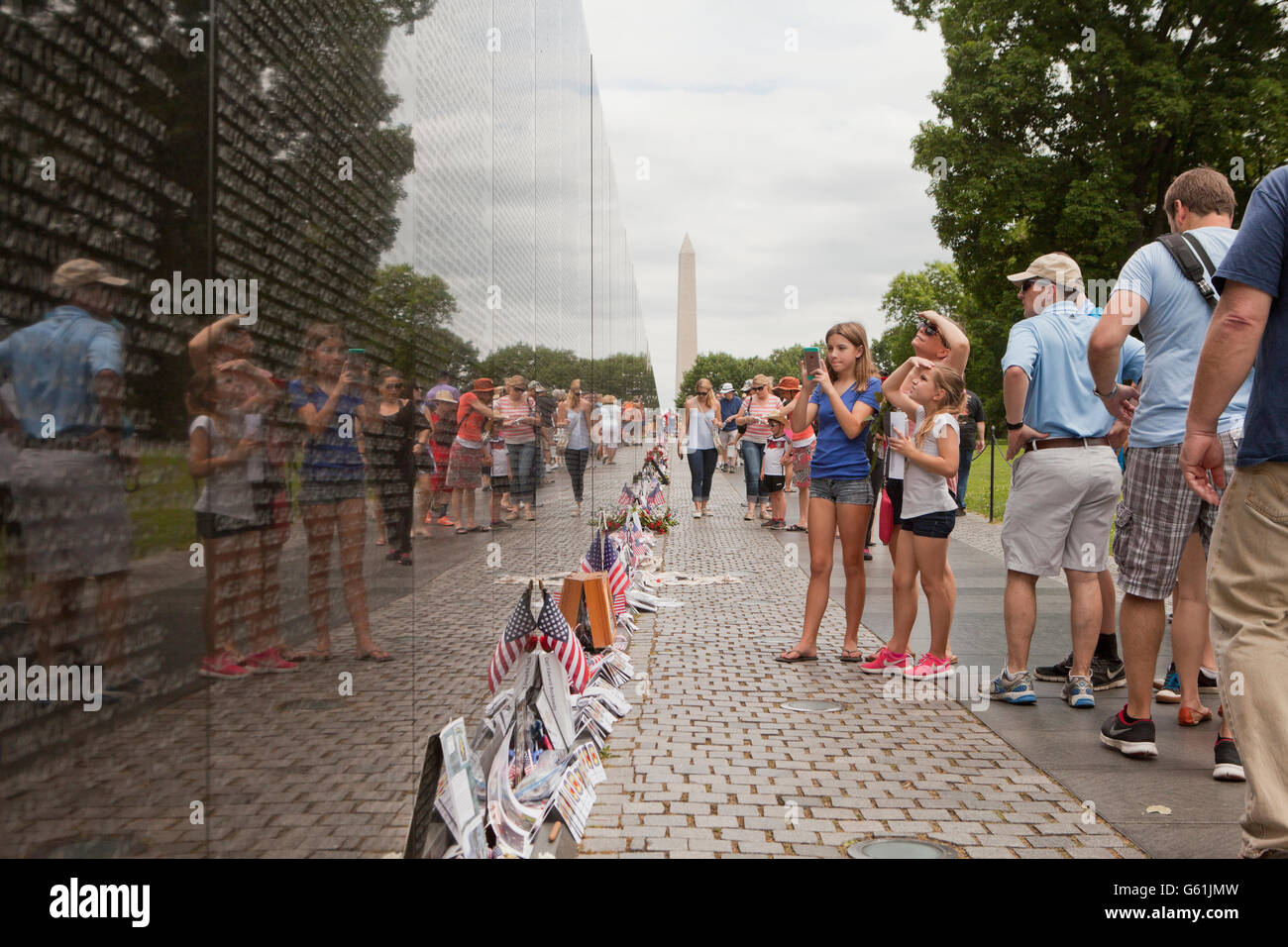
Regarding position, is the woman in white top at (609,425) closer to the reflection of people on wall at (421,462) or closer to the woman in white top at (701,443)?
the woman in white top at (701,443)

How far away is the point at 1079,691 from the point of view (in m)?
5.75

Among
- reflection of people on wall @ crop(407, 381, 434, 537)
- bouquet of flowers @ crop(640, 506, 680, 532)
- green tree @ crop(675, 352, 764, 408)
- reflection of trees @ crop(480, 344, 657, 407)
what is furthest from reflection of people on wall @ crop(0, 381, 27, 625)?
green tree @ crop(675, 352, 764, 408)

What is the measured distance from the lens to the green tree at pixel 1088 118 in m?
25.9

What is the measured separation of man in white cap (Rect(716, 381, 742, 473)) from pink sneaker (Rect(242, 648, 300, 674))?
16315 millimetres

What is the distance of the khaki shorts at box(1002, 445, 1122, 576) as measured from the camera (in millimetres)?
5734

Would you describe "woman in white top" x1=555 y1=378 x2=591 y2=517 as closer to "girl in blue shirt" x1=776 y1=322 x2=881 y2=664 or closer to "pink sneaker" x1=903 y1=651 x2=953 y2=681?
"girl in blue shirt" x1=776 y1=322 x2=881 y2=664

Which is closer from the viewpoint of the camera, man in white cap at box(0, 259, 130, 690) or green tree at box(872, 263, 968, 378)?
man in white cap at box(0, 259, 130, 690)

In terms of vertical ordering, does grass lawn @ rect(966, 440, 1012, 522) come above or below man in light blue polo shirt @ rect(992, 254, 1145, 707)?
below

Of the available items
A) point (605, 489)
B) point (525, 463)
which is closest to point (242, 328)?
point (525, 463)

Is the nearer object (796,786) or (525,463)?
(796,786)

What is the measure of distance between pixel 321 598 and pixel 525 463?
3.12 meters

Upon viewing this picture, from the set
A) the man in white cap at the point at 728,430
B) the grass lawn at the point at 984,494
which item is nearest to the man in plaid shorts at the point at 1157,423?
the grass lawn at the point at 984,494
